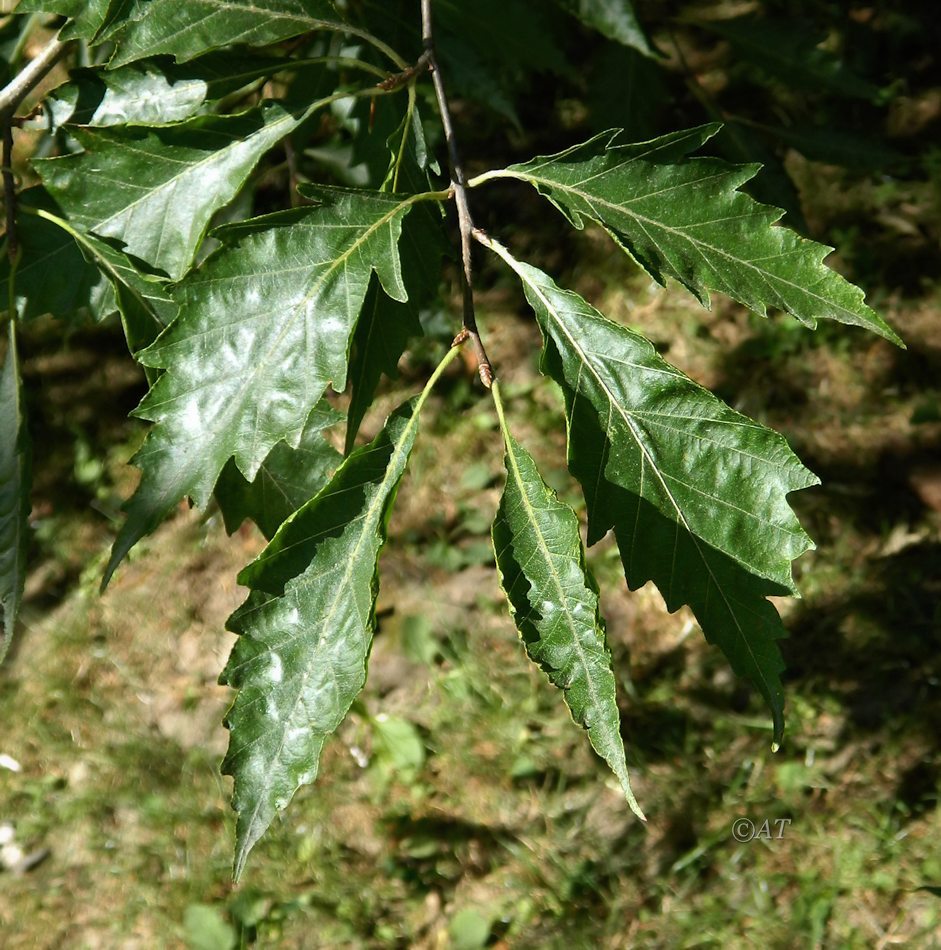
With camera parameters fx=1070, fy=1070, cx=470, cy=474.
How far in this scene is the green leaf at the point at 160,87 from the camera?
4.70ft

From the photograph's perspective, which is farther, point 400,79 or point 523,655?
point 523,655

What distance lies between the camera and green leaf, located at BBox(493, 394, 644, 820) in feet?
3.44

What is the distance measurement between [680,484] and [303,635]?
0.42 meters

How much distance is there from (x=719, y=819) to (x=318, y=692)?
1667 millimetres

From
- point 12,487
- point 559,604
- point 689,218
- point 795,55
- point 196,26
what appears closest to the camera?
point 559,604

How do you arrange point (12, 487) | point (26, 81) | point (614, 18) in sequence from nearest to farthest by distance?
point (12, 487), point (26, 81), point (614, 18)

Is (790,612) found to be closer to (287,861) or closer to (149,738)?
(287,861)

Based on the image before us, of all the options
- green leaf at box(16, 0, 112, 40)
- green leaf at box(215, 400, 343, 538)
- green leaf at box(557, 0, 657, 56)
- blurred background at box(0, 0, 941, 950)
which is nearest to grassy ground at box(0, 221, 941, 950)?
blurred background at box(0, 0, 941, 950)

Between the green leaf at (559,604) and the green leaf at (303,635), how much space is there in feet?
0.45

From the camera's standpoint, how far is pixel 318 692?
108 centimetres

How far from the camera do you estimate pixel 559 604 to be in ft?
3.56

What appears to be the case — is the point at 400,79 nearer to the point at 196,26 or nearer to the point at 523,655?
the point at 196,26

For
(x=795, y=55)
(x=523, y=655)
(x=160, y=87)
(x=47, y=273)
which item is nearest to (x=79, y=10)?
(x=160, y=87)

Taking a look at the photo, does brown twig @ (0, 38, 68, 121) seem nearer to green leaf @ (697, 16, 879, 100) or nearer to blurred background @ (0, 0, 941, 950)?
blurred background @ (0, 0, 941, 950)
